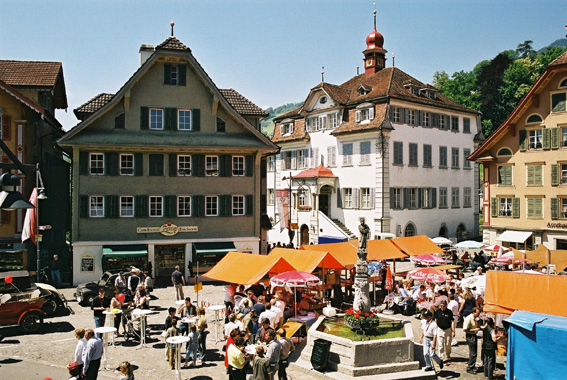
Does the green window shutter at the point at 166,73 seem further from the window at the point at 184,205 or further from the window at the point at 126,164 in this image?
the window at the point at 184,205

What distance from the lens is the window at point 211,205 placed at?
30528mm

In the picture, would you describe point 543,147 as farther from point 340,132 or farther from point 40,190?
point 40,190

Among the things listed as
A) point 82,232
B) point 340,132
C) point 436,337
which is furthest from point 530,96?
point 82,232

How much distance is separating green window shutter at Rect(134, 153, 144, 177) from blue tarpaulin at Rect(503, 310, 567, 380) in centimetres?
2156

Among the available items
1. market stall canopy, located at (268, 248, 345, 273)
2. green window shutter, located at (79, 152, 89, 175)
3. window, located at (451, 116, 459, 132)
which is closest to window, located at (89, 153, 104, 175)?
green window shutter, located at (79, 152, 89, 175)

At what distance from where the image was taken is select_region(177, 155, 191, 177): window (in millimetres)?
30047

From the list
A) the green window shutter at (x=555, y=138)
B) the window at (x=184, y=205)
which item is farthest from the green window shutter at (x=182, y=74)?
the green window shutter at (x=555, y=138)

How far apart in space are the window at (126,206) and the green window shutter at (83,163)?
2.37 meters

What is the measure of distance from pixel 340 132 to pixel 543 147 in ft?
49.3

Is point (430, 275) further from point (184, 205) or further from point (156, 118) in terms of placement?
point (156, 118)

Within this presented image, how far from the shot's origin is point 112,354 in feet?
50.8

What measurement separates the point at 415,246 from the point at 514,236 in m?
12.8

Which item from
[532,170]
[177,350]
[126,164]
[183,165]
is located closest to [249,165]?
[183,165]

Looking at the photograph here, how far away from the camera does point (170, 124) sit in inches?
1183
